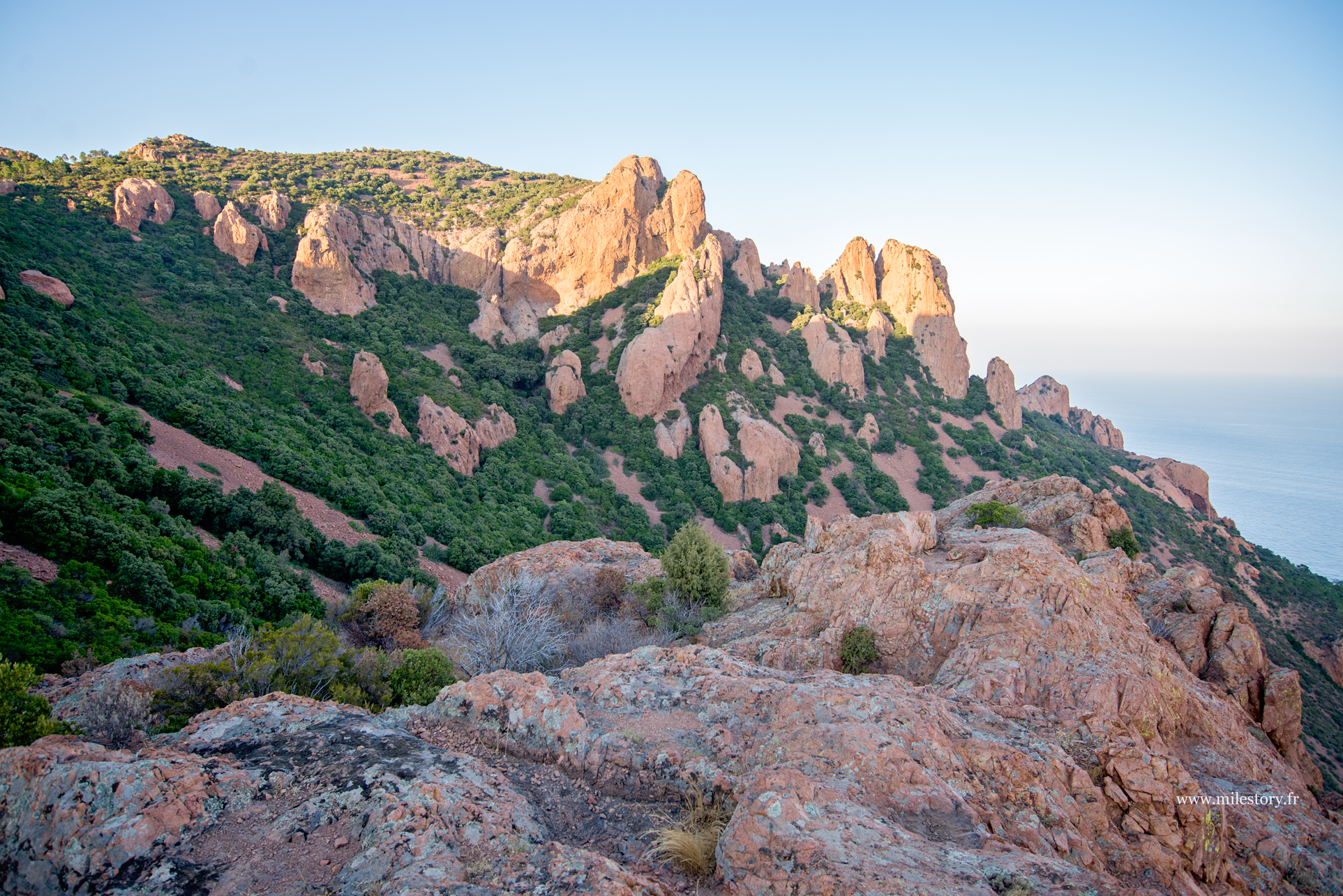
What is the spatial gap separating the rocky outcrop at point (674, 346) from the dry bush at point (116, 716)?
32402 mm

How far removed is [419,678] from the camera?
9.79 m

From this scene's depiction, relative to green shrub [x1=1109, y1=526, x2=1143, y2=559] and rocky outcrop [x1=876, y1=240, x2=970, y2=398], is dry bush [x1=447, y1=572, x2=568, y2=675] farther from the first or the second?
rocky outcrop [x1=876, y1=240, x2=970, y2=398]

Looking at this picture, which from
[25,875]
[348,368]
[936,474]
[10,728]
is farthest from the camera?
[936,474]

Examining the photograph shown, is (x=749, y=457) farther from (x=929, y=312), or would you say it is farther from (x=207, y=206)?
(x=207, y=206)

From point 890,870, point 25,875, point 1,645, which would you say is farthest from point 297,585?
point 890,870

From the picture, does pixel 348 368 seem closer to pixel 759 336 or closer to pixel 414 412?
pixel 414 412

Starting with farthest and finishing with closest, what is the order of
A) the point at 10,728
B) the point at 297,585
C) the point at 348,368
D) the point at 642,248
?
the point at 642,248 < the point at 348,368 < the point at 297,585 < the point at 10,728

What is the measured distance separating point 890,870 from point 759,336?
146 ft

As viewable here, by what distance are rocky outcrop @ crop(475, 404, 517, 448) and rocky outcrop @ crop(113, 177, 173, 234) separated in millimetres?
21943

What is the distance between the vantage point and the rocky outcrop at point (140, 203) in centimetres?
3177

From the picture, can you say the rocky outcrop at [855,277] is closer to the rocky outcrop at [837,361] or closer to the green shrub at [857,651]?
the rocky outcrop at [837,361]

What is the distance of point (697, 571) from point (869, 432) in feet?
102

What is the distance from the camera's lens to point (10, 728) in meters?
5.94

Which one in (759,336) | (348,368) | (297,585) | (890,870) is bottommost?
(297,585)
